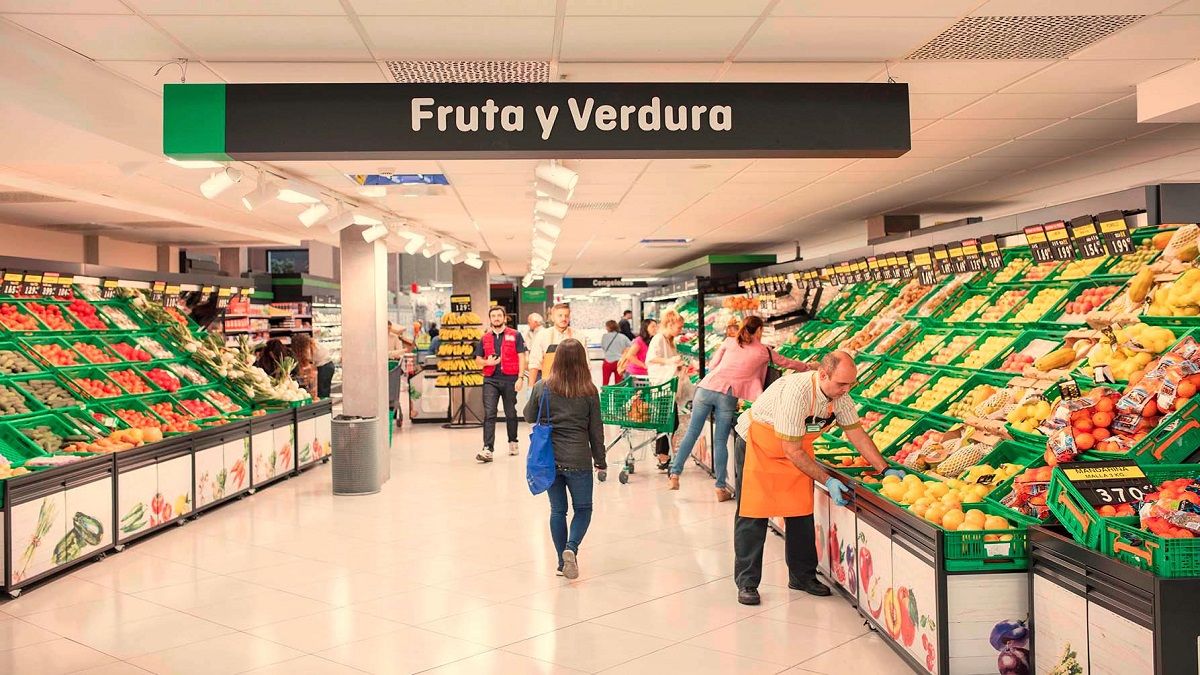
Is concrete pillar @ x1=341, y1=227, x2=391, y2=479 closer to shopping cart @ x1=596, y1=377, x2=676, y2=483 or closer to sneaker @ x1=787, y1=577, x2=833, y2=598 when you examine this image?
shopping cart @ x1=596, y1=377, x2=676, y2=483

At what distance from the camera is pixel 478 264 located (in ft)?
52.6

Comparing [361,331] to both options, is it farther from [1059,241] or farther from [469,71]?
[1059,241]

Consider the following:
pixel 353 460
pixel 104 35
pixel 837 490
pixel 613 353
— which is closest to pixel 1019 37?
pixel 837 490

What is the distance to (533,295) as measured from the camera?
2939 cm

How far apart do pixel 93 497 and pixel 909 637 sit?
5.47 metres

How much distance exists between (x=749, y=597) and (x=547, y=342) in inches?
284

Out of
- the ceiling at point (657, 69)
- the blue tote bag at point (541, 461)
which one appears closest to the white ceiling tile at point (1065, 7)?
the ceiling at point (657, 69)

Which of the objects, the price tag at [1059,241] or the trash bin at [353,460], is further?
the trash bin at [353,460]

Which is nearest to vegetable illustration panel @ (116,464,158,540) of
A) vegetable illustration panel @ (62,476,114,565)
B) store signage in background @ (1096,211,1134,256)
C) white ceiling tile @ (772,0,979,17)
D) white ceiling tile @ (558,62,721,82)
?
vegetable illustration panel @ (62,476,114,565)

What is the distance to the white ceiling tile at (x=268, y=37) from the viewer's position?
150 inches

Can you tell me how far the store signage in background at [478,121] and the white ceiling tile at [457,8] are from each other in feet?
2.15

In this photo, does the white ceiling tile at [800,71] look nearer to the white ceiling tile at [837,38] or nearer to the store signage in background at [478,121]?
the white ceiling tile at [837,38]

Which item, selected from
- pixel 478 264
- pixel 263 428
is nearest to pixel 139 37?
pixel 263 428

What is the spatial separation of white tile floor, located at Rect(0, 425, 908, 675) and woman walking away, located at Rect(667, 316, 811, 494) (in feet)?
2.00
